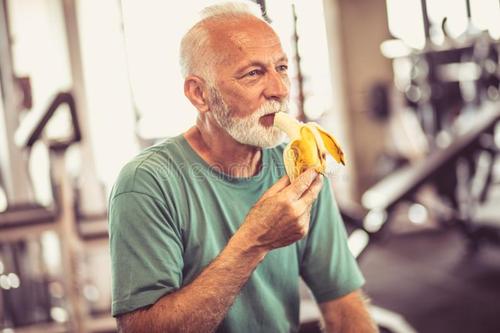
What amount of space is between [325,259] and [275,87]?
0.46 m

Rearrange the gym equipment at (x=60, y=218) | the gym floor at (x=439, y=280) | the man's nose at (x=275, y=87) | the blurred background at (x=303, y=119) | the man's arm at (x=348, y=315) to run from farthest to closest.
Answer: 1. the gym floor at (x=439, y=280)
2. the blurred background at (x=303, y=119)
3. the gym equipment at (x=60, y=218)
4. the man's arm at (x=348, y=315)
5. the man's nose at (x=275, y=87)

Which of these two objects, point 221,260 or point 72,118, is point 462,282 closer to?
point 72,118

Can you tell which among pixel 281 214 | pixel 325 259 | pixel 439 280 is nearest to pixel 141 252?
pixel 281 214

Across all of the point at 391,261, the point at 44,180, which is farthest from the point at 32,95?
the point at 391,261

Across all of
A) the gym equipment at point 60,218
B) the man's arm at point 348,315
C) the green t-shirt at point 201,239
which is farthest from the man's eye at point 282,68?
the gym equipment at point 60,218

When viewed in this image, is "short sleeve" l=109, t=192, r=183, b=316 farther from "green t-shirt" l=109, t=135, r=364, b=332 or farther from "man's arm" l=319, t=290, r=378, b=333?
"man's arm" l=319, t=290, r=378, b=333

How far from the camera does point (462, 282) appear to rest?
4031 millimetres

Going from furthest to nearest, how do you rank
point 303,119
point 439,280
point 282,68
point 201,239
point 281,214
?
point 439,280, point 303,119, point 282,68, point 201,239, point 281,214

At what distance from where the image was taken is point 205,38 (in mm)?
1388

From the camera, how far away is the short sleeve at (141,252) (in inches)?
46.8

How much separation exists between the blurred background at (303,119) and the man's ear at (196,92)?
89 centimetres

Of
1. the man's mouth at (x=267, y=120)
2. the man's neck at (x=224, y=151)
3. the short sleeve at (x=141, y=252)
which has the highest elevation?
the man's mouth at (x=267, y=120)

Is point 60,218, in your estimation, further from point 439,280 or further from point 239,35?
point 439,280

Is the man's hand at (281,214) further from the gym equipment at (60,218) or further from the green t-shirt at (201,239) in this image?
the gym equipment at (60,218)
